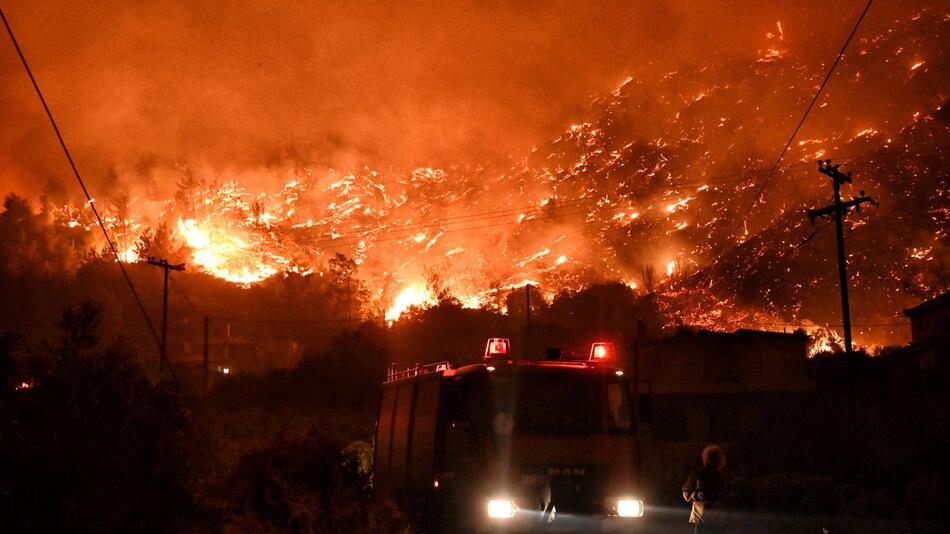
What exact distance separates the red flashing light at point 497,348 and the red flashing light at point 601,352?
4.09 feet

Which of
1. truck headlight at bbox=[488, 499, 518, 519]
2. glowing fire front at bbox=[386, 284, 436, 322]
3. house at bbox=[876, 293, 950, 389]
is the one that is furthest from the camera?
glowing fire front at bbox=[386, 284, 436, 322]

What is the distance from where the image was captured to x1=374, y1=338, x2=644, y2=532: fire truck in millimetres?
11719

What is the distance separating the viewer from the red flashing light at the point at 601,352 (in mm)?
13250

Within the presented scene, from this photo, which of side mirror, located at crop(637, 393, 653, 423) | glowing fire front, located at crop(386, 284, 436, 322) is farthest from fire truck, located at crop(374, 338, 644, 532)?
glowing fire front, located at crop(386, 284, 436, 322)

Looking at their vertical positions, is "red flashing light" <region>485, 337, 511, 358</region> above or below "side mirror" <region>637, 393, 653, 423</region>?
above

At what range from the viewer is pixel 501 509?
11531mm

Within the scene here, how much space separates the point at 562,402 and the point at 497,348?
1377mm

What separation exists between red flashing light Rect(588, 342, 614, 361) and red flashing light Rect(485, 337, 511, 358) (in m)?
1.25

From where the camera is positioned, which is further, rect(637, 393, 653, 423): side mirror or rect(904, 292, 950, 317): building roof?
A: rect(904, 292, 950, 317): building roof

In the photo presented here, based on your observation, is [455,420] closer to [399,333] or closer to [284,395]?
[284,395]

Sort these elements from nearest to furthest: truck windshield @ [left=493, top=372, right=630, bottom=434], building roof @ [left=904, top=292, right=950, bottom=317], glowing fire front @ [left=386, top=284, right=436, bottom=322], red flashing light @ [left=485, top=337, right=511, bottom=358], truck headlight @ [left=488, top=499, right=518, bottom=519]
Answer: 1. truck headlight @ [left=488, top=499, right=518, bottom=519]
2. truck windshield @ [left=493, top=372, right=630, bottom=434]
3. red flashing light @ [left=485, top=337, right=511, bottom=358]
4. building roof @ [left=904, top=292, right=950, bottom=317]
5. glowing fire front @ [left=386, top=284, right=436, bottom=322]

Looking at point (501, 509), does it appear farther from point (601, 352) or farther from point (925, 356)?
point (925, 356)

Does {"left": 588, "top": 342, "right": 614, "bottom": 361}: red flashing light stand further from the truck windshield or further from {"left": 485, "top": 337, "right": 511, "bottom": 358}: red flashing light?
{"left": 485, "top": 337, "right": 511, "bottom": 358}: red flashing light

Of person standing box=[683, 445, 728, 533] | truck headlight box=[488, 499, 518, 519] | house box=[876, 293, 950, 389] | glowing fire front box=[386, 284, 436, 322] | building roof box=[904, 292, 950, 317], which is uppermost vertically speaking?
glowing fire front box=[386, 284, 436, 322]
